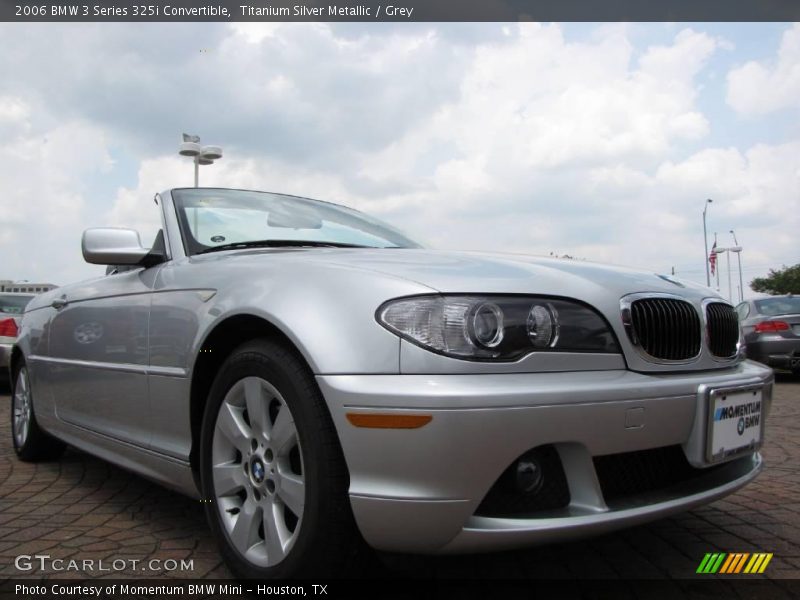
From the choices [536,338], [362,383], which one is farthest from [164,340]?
[536,338]

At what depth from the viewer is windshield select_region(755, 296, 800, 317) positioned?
1056 centimetres

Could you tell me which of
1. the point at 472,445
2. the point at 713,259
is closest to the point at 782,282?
the point at 713,259

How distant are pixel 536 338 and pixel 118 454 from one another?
6.75 feet

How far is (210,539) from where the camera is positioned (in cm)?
Result: 281

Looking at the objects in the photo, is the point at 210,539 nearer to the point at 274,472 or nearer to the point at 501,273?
the point at 274,472

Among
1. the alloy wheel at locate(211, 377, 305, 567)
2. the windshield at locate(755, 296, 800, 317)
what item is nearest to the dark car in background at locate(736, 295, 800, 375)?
the windshield at locate(755, 296, 800, 317)

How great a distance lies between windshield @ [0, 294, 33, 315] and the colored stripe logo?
27.9 feet

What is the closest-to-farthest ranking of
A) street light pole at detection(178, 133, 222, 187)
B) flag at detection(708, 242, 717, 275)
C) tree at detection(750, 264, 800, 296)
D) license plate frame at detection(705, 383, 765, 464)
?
license plate frame at detection(705, 383, 765, 464)
street light pole at detection(178, 133, 222, 187)
flag at detection(708, 242, 717, 275)
tree at detection(750, 264, 800, 296)

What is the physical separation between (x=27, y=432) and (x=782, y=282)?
69.4 meters

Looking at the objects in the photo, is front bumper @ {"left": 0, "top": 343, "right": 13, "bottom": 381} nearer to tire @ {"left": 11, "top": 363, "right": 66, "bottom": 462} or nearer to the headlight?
tire @ {"left": 11, "top": 363, "right": 66, "bottom": 462}

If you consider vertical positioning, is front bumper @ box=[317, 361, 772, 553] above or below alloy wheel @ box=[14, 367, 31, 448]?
above

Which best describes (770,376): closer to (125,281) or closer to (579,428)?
(579,428)

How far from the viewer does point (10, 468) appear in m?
4.29

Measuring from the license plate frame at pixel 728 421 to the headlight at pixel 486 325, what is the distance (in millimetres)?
448
